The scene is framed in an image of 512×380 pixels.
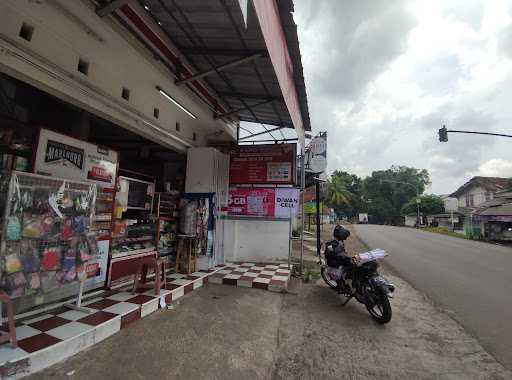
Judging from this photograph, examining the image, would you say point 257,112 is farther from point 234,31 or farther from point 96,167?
point 96,167

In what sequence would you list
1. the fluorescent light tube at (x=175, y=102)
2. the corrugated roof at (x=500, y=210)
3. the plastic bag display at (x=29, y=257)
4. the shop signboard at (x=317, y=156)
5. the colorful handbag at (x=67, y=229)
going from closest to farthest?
1. the plastic bag display at (x=29, y=257)
2. the colorful handbag at (x=67, y=229)
3. the fluorescent light tube at (x=175, y=102)
4. the shop signboard at (x=317, y=156)
5. the corrugated roof at (x=500, y=210)

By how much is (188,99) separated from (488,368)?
630cm

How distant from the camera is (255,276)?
5.53m

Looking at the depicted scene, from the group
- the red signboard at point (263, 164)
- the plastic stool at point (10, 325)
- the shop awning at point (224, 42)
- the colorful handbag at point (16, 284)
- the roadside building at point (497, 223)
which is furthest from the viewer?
the roadside building at point (497, 223)

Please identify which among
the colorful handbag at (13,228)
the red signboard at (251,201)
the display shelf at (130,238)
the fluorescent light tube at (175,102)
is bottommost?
the display shelf at (130,238)

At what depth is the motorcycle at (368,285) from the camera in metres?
3.72

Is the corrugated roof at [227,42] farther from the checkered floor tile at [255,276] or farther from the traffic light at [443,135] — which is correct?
the traffic light at [443,135]

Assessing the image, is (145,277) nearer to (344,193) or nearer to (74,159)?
(74,159)

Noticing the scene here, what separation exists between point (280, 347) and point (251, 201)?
4210 mm

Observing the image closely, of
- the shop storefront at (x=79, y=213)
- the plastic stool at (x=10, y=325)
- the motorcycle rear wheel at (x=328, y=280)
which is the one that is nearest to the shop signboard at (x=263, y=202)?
the shop storefront at (x=79, y=213)

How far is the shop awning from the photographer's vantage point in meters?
3.38

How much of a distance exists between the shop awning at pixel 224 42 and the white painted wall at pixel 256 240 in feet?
8.71

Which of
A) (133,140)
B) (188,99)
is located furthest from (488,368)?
(133,140)

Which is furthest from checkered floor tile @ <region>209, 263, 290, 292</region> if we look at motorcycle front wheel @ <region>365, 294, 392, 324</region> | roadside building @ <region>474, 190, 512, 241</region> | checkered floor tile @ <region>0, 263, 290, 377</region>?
roadside building @ <region>474, 190, 512, 241</region>
